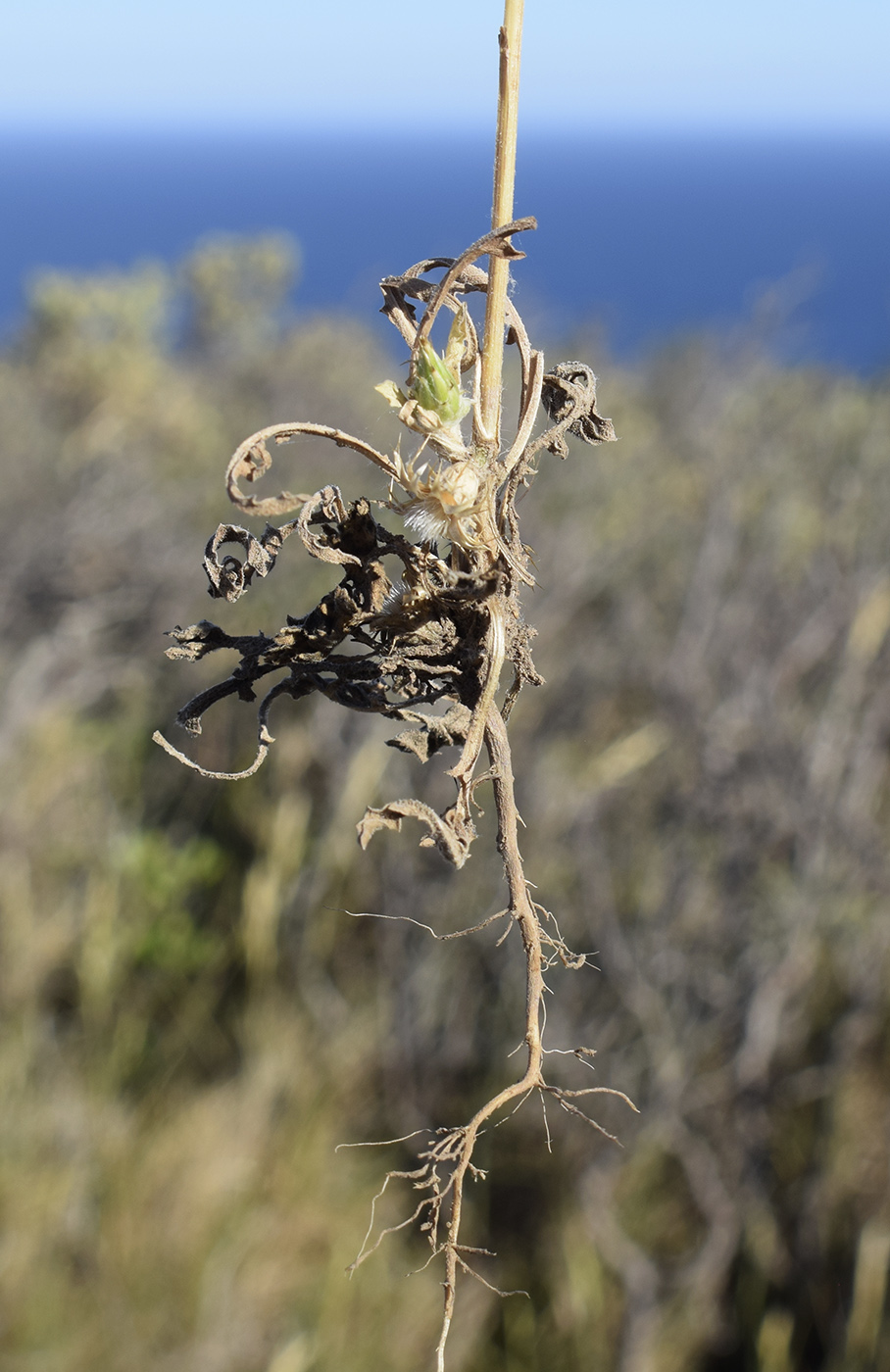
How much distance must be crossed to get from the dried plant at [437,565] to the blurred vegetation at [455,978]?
236cm

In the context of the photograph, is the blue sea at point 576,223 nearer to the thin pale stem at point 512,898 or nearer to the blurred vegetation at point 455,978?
the blurred vegetation at point 455,978

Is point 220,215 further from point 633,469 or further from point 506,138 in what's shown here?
point 506,138

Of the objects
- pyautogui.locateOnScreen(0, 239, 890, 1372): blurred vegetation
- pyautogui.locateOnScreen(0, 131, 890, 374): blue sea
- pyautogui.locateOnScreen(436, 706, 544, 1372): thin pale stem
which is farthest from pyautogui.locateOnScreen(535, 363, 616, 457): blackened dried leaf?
pyautogui.locateOnScreen(0, 131, 890, 374): blue sea

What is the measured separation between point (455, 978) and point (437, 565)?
3.70 m

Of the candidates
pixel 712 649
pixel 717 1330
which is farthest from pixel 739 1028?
pixel 712 649

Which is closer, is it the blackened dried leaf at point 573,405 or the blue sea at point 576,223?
the blackened dried leaf at point 573,405

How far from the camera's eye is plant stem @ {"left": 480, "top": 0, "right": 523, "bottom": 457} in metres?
0.38

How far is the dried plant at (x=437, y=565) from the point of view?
46 centimetres

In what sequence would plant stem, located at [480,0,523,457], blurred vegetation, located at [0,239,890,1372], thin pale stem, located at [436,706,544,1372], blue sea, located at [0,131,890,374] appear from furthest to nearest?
blue sea, located at [0,131,890,374] < blurred vegetation, located at [0,239,890,1372] < thin pale stem, located at [436,706,544,1372] < plant stem, located at [480,0,523,457]

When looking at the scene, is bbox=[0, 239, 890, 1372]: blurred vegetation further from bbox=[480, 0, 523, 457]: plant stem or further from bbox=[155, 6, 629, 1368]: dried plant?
bbox=[480, 0, 523, 457]: plant stem

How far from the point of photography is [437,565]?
19.5 inches

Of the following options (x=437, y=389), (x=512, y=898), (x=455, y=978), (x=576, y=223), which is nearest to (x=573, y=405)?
(x=437, y=389)

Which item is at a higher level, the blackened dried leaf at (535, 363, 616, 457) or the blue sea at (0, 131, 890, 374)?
the blue sea at (0, 131, 890, 374)

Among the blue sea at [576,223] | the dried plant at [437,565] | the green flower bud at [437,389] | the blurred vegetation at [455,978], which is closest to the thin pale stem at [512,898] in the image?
the dried plant at [437,565]
